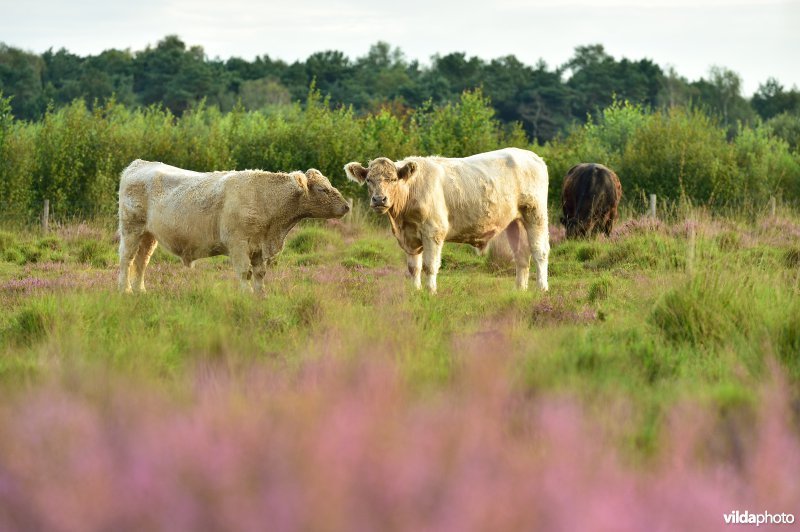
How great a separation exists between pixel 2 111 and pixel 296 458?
30781 mm

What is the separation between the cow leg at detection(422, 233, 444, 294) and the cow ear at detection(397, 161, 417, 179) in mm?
816

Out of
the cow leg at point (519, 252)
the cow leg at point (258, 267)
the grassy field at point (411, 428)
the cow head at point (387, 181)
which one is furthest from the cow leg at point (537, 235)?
the grassy field at point (411, 428)

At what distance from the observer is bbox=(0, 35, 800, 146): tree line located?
72438 mm

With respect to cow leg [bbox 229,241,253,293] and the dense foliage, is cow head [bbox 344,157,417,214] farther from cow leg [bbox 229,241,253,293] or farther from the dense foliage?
the dense foliage

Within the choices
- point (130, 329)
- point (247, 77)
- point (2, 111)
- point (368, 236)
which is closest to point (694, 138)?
point (368, 236)

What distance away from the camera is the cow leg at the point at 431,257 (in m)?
12.1

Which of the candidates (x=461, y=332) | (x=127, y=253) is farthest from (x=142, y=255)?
(x=461, y=332)

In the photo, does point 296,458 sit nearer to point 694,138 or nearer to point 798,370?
point 798,370

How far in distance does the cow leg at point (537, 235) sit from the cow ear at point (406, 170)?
2.02 metres

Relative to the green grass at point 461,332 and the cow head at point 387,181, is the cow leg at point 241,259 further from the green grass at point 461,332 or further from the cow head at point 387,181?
the cow head at point 387,181

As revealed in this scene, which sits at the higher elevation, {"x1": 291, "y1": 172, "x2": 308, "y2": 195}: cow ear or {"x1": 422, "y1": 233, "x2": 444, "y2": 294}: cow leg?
{"x1": 291, "y1": 172, "x2": 308, "y2": 195}: cow ear

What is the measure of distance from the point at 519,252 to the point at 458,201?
1.41 m

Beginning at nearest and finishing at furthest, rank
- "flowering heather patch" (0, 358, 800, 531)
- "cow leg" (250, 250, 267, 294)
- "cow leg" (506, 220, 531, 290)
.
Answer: "flowering heather patch" (0, 358, 800, 531)
"cow leg" (250, 250, 267, 294)
"cow leg" (506, 220, 531, 290)

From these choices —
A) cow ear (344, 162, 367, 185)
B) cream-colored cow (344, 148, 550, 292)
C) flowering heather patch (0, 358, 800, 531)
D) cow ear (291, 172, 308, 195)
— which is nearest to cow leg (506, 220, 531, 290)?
cream-colored cow (344, 148, 550, 292)
